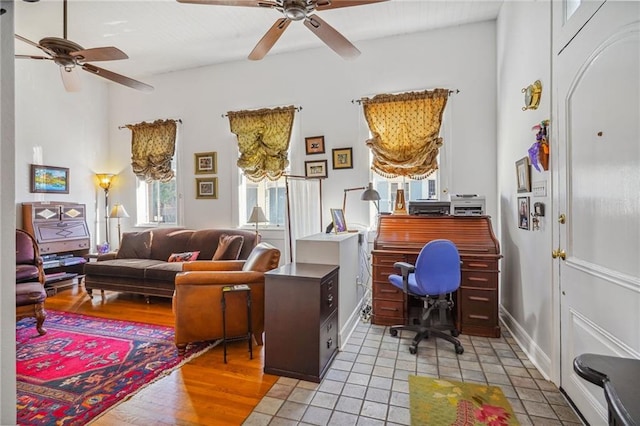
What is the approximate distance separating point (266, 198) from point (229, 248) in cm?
106

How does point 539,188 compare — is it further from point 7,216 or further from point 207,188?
point 207,188

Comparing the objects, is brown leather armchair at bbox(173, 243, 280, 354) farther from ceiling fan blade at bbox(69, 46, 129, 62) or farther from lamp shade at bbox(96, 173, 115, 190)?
lamp shade at bbox(96, 173, 115, 190)

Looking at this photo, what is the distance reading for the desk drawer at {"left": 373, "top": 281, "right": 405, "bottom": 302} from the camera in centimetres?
326

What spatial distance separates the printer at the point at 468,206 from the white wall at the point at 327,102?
0.60 metres

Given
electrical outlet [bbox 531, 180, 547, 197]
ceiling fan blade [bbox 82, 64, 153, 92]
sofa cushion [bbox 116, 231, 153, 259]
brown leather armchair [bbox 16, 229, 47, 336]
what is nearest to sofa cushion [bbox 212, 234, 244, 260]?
sofa cushion [bbox 116, 231, 153, 259]

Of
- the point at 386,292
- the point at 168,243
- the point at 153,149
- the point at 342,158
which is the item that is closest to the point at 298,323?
the point at 386,292

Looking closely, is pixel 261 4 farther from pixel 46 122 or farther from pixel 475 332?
pixel 46 122

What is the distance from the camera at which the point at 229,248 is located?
14.0 ft

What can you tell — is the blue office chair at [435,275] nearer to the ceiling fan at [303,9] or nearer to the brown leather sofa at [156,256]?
the ceiling fan at [303,9]

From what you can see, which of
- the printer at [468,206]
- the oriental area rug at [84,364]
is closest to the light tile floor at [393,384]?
the oriental area rug at [84,364]

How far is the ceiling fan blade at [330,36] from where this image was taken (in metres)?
2.29

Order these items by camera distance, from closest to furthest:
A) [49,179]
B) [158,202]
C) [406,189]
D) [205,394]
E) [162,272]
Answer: [205,394] < [162,272] < [406,189] < [49,179] < [158,202]

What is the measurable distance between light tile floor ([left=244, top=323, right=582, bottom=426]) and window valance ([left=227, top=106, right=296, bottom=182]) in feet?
9.20

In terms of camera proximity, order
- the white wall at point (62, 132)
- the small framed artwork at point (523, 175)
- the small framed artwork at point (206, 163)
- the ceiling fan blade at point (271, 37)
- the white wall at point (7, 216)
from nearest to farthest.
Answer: the white wall at point (7, 216)
the ceiling fan blade at point (271, 37)
the small framed artwork at point (523, 175)
the white wall at point (62, 132)
the small framed artwork at point (206, 163)
